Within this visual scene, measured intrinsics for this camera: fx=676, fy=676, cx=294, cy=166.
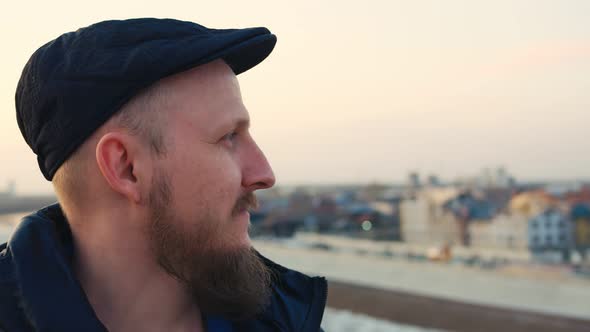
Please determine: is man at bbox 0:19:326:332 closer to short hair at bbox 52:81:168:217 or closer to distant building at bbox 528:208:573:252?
short hair at bbox 52:81:168:217

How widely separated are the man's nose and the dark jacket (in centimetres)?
25

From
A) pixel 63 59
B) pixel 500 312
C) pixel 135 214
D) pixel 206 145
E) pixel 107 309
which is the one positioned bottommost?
pixel 500 312

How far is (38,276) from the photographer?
3.18ft

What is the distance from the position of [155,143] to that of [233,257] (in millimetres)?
223

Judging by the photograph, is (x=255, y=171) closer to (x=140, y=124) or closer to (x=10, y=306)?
(x=140, y=124)

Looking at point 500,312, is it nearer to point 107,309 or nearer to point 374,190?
point 107,309

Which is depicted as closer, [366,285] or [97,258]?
[97,258]

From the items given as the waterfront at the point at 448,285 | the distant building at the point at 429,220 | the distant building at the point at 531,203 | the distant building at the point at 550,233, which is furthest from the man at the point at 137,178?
the distant building at the point at 531,203

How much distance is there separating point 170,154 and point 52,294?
0.26 meters

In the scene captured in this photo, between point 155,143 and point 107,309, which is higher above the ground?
point 155,143

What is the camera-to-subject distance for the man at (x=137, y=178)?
97cm

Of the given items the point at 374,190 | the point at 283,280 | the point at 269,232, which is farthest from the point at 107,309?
the point at 374,190

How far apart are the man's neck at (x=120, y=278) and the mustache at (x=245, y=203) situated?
0.16 m

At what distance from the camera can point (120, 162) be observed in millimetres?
1015
